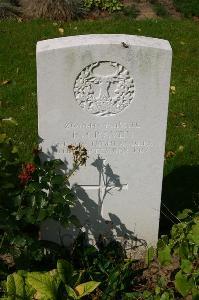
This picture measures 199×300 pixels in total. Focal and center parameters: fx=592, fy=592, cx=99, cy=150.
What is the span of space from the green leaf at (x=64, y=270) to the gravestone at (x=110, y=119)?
555 millimetres

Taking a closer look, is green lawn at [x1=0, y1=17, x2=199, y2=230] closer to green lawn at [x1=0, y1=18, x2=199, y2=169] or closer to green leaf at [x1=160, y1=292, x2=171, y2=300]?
green lawn at [x1=0, y1=18, x2=199, y2=169]

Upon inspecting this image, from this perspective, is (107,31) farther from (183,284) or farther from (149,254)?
(183,284)

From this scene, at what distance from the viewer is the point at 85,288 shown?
3.54 metres

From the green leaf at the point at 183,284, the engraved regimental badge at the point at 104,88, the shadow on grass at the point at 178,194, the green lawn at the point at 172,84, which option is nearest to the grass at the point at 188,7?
the green lawn at the point at 172,84

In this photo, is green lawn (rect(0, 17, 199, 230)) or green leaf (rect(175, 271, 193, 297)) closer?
green leaf (rect(175, 271, 193, 297))

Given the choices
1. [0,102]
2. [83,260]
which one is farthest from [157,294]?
[0,102]

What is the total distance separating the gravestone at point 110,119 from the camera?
3635 mm

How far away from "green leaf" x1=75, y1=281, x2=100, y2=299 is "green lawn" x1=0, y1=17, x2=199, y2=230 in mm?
1455

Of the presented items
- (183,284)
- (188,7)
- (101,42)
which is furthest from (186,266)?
(188,7)

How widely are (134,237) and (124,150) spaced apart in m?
0.72

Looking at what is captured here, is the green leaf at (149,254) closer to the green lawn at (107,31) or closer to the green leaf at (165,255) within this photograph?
the green leaf at (165,255)

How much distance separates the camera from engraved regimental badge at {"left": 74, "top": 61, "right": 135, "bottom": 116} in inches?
145

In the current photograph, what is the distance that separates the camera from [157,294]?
12.3 feet

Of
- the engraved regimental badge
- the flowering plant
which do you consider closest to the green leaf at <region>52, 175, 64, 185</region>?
the flowering plant
